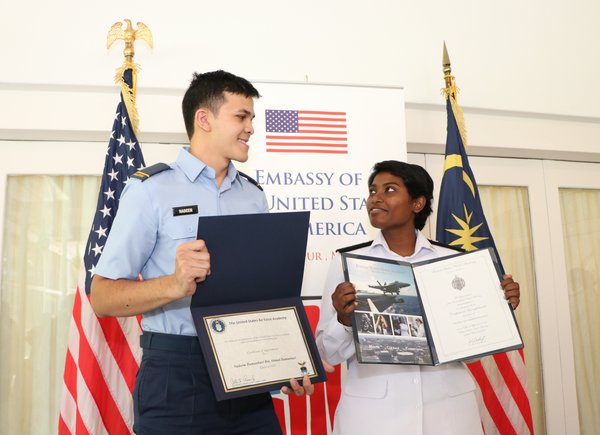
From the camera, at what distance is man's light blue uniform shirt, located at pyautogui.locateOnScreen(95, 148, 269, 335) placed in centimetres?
157

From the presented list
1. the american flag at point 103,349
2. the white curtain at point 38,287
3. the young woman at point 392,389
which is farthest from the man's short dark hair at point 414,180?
the white curtain at point 38,287

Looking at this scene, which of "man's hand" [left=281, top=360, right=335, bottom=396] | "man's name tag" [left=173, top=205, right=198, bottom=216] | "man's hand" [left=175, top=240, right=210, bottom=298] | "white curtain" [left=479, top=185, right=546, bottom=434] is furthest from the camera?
"white curtain" [left=479, top=185, right=546, bottom=434]

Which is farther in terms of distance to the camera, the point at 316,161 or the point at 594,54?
the point at 594,54

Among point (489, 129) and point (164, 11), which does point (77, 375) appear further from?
point (489, 129)

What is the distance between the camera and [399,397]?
1906mm

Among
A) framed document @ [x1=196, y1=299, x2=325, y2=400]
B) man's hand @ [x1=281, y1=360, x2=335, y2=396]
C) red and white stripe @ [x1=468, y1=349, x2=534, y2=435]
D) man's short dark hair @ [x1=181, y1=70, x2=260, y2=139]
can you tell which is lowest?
red and white stripe @ [x1=468, y1=349, x2=534, y2=435]

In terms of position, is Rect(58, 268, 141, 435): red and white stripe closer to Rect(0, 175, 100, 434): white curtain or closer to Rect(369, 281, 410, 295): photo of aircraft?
Rect(0, 175, 100, 434): white curtain

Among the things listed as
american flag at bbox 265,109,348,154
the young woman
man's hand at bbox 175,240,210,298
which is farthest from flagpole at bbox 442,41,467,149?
man's hand at bbox 175,240,210,298

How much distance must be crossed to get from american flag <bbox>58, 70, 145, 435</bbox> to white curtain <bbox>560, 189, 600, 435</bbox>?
9.21 ft

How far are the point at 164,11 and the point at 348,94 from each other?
3.73ft

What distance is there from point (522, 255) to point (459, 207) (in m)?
1.03

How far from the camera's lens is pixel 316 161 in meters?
2.80

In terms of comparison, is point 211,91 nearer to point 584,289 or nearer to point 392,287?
point 392,287

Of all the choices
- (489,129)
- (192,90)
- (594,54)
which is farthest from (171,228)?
(594,54)
